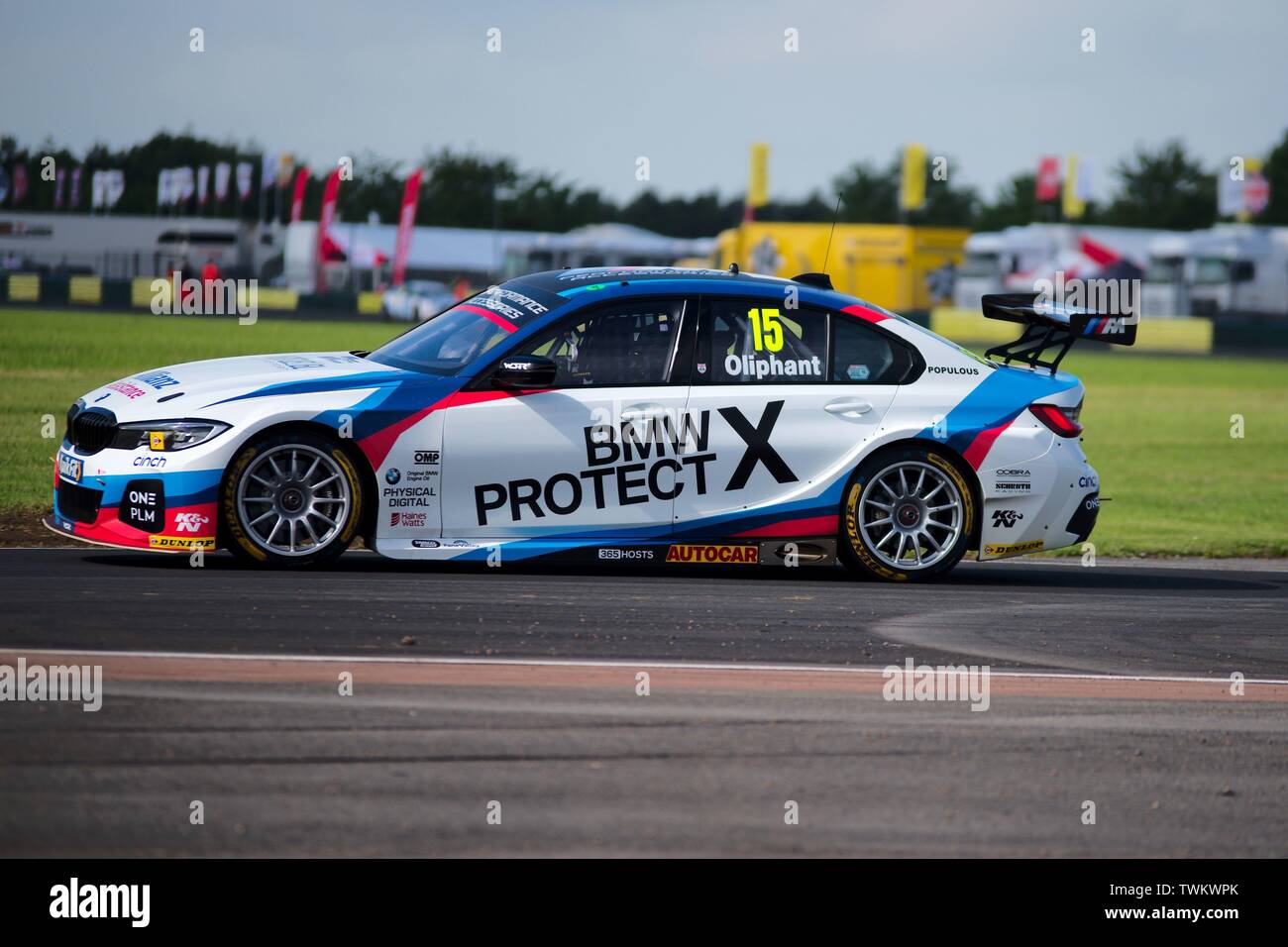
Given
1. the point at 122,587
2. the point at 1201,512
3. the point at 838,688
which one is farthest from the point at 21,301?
the point at 838,688

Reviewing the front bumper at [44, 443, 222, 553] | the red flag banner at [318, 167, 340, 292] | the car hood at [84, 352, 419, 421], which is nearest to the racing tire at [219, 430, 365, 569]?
the front bumper at [44, 443, 222, 553]

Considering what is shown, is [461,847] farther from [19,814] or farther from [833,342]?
[833,342]

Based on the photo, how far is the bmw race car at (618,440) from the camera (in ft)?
26.6

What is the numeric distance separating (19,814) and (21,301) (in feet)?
101

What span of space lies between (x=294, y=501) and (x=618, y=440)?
1645 millimetres

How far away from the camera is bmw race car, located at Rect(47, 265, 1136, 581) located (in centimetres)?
812

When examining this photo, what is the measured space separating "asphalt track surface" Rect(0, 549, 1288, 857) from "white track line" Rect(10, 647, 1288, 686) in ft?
0.07

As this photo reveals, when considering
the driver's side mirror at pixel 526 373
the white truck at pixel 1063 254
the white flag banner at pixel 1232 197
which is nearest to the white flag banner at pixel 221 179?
the white truck at pixel 1063 254

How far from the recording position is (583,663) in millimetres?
6324

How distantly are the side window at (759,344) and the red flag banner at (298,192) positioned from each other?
4932cm

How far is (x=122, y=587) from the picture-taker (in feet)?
24.7

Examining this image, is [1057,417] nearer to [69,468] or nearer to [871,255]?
[69,468]
